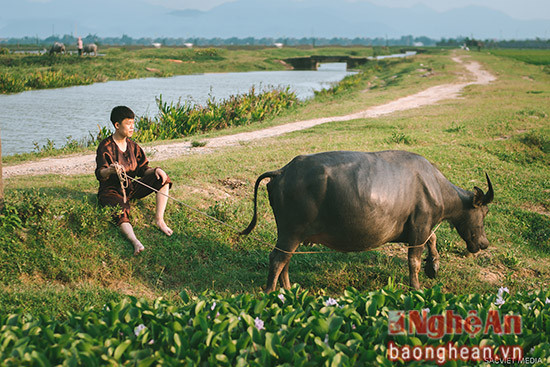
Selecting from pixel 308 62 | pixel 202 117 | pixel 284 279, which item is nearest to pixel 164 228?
pixel 284 279

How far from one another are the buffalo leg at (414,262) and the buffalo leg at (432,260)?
14.6 inches

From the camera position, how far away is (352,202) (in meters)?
4.73

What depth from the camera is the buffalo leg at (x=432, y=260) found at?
18.5 ft

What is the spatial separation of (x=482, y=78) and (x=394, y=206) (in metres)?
28.5

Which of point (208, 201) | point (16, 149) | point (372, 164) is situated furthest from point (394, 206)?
point (16, 149)

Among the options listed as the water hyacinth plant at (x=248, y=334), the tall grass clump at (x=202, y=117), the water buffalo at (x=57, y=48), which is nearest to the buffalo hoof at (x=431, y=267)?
the water hyacinth plant at (x=248, y=334)

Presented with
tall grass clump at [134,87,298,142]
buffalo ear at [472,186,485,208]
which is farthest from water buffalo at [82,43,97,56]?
buffalo ear at [472,186,485,208]

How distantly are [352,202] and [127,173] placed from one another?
2.73 meters

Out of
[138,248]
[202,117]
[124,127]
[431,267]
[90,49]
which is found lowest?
[431,267]

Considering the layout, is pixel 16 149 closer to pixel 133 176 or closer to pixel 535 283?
pixel 133 176

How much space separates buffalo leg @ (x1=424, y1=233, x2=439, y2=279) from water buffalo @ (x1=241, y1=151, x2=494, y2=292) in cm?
40

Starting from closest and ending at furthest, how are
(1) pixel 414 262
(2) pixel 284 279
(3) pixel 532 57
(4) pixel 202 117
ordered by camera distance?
(2) pixel 284 279, (1) pixel 414 262, (4) pixel 202 117, (3) pixel 532 57

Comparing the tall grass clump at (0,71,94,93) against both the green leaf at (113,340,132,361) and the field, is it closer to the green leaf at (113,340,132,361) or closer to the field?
the field

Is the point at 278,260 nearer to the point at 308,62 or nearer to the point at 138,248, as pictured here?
the point at 138,248
